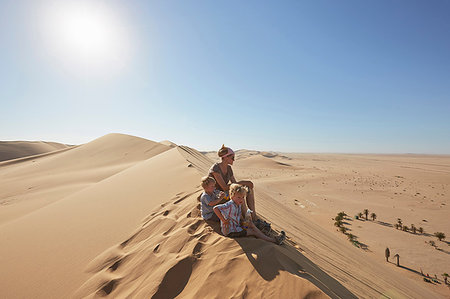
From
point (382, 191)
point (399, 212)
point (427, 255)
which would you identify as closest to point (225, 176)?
point (427, 255)

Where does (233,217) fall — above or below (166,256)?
above

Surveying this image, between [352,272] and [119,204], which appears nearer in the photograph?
[352,272]

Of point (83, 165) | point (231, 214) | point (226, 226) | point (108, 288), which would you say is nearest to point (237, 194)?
point (231, 214)

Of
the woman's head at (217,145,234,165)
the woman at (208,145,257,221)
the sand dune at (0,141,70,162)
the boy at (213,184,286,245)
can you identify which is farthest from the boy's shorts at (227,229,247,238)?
the sand dune at (0,141,70,162)

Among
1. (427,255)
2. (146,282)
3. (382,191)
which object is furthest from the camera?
(382,191)

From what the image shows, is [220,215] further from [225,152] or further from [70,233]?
[70,233]

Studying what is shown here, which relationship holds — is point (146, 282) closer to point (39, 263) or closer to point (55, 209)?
point (39, 263)

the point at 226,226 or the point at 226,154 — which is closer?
the point at 226,226

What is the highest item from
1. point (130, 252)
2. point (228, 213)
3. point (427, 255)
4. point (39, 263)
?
point (228, 213)

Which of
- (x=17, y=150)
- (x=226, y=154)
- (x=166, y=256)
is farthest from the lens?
(x=17, y=150)

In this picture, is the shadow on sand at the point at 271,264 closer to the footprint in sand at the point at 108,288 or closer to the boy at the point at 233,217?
the boy at the point at 233,217

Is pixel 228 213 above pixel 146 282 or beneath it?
above

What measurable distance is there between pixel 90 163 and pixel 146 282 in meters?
17.4

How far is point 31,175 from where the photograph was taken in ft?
46.8
